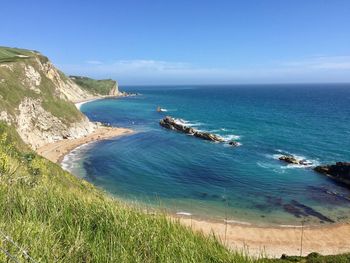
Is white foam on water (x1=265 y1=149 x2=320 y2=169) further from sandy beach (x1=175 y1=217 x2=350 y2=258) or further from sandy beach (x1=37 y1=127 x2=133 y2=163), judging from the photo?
sandy beach (x1=37 y1=127 x2=133 y2=163)

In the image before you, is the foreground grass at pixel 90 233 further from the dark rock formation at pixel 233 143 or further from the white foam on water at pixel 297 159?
the dark rock formation at pixel 233 143

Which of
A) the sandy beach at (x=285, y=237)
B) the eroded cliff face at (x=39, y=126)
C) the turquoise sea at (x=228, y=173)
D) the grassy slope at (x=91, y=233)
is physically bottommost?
the sandy beach at (x=285, y=237)

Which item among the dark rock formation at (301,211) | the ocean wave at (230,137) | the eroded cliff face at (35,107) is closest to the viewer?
the dark rock formation at (301,211)

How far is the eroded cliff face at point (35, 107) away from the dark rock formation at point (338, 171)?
52692mm

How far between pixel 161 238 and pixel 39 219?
3.05 metres

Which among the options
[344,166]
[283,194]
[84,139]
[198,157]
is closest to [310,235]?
[283,194]

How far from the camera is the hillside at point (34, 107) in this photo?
63578mm

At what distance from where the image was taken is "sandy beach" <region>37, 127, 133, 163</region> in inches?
2440

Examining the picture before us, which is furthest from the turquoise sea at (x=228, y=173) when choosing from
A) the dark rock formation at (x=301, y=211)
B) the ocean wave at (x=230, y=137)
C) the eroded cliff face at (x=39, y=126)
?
the eroded cliff face at (x=39, y=126)

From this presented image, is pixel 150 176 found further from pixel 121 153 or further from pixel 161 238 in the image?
pixel 161 238

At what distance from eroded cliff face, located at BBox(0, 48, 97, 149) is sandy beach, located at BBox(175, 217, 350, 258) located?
42591 millimetres

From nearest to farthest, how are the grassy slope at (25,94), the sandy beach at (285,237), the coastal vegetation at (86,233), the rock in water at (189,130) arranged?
the coastal vegetation at (86,233) < the sandy beach at (285,237) < the grassy slope at (25,94) < the rock in water at (189,130)

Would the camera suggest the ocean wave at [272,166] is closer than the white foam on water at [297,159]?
Yes

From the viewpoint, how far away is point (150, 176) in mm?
51781
